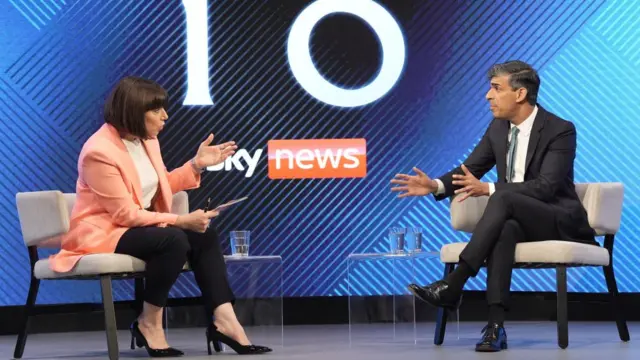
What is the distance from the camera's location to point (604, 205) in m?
4.86

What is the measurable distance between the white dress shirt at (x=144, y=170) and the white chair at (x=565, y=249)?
1381mm

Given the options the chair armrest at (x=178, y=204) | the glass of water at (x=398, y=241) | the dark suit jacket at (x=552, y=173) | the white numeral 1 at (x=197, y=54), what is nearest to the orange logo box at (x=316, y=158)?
the white numeral 1 at (x=197, y=54)

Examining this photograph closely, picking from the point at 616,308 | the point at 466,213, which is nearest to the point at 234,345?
the point at 466,213

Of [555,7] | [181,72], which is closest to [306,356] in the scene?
[181,72]

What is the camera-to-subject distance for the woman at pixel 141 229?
4.29 m

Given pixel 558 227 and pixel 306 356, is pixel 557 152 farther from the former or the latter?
pixel 306 356

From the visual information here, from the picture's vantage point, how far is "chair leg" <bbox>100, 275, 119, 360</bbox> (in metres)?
4.18

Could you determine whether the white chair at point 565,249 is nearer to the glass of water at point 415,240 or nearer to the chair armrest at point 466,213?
the chair armrest at point 466,213

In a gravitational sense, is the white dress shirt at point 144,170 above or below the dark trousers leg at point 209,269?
above

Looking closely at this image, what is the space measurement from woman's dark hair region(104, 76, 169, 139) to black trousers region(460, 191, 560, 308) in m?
1.52

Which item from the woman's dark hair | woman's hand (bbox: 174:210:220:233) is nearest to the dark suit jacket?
woman's hand (bbox: 174:210:220:233)

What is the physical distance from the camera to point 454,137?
6.55 metres

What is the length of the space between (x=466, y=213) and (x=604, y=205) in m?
0.66

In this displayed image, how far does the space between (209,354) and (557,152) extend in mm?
1852
